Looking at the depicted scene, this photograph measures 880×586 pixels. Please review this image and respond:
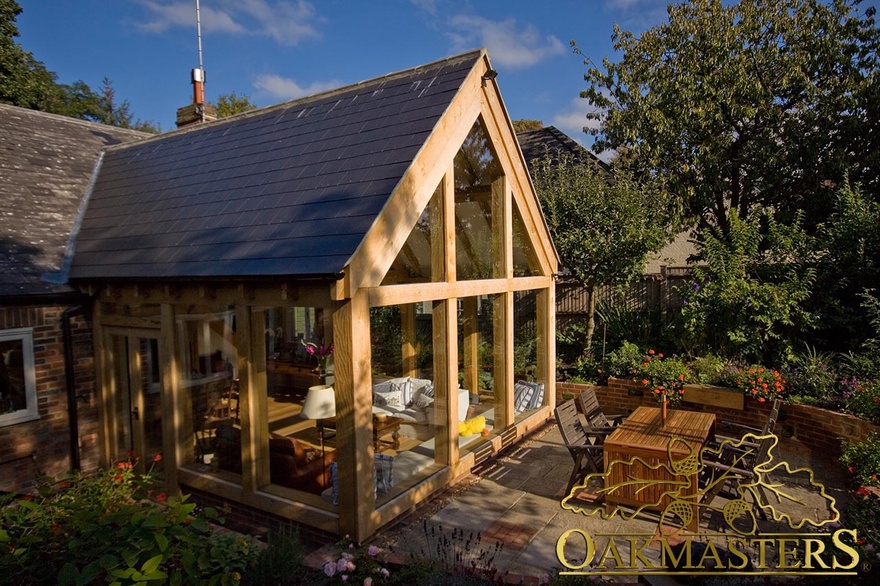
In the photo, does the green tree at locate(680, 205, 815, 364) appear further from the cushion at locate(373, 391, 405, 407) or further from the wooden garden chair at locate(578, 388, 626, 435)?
the cushion at locate(373, 391, 405, 407)

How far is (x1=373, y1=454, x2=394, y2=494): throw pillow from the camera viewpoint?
236 inches

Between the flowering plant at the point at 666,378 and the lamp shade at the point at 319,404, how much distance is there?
6064 millimetres

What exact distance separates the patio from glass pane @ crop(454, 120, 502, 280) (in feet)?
9.28

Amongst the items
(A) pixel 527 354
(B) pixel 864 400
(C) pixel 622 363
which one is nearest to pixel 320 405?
(A) pixel 527 354

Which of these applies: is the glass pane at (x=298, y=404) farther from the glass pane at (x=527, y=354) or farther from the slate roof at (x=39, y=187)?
the glass pane at (x=527, y=354)

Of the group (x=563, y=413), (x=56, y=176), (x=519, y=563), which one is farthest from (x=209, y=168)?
(x=519, y=563)

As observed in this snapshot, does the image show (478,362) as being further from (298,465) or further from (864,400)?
(864,400)

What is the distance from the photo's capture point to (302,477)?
617cm

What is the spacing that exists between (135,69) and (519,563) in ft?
105

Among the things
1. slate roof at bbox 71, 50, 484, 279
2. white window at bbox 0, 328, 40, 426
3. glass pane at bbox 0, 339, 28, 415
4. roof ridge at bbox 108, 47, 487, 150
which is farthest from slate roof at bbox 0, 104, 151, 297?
roof ridge at bbox 108, 47, 487, 150

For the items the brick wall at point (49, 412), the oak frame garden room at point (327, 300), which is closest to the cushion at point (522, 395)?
the oak frame garden room at point (327, 300)

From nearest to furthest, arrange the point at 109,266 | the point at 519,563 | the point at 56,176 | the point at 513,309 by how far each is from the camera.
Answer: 1. the point at 519,563
2. the point at 109,266
3. the point at 513,309
4. the point at 56,176

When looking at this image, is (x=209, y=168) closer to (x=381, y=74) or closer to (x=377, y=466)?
Answer: (x=381, y=74)

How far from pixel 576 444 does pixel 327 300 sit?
3.55 meters
